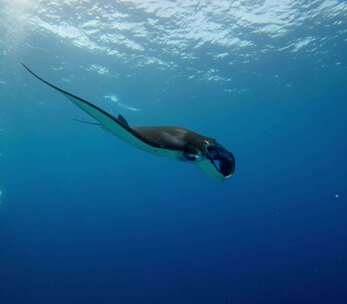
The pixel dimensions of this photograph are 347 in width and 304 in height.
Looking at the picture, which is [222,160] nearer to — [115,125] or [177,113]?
[115,125]

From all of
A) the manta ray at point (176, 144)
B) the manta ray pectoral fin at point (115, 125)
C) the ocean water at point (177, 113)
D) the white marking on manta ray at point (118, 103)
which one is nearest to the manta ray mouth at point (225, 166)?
the manta ray at point (176, 144)

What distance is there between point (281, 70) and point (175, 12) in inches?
472

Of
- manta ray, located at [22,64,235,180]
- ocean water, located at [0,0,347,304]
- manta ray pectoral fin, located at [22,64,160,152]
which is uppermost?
ocean water, located at [0,0,347,304]

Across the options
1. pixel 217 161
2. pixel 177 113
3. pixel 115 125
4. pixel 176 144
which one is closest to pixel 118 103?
pixel 177 113

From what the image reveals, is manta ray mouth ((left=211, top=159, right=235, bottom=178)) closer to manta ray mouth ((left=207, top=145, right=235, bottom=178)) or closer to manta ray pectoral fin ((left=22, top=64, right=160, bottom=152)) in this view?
manta ray mouth ((left=207, top=145, right=235, bottom=178))

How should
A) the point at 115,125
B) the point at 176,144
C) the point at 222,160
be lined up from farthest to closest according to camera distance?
A: the point at 222,160, the point at 176,144, the point at 115,125

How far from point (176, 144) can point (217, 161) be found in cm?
71

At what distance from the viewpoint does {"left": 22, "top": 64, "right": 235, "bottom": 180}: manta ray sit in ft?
13.5

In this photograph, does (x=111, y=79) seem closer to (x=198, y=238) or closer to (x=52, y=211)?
(x=198, y=238)

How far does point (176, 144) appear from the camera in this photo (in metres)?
4.50

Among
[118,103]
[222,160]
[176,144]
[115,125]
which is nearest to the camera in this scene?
[115,125]

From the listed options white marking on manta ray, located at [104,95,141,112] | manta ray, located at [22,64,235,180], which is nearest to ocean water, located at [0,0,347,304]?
white marking on manta ray, located at [104,95,141,112]

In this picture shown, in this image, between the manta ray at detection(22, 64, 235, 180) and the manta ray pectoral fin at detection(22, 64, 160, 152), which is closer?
the manta ray pectoral fin at detection(22, 64, 160, 152)

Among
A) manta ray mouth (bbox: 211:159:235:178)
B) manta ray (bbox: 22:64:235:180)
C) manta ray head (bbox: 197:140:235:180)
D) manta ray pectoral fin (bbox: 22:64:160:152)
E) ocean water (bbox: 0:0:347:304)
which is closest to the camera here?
manta ray pectoral fin (bbox: 22:64:160:152)
